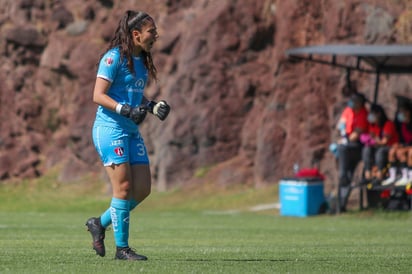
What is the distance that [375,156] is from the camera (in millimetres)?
27047

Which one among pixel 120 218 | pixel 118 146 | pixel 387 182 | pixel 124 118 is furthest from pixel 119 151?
pixel 387 182

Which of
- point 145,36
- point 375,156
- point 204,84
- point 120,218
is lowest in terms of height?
point 120,218

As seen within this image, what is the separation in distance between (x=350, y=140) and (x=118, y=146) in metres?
16.6

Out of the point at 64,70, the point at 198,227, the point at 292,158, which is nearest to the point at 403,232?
the point at 198,227

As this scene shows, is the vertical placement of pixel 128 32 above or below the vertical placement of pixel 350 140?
above

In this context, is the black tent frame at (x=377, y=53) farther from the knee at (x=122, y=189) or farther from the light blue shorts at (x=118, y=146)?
the knee at (x=122, y=189)

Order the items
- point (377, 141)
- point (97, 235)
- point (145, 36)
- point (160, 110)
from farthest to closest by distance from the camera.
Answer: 1. point (377, 141)
2. point (97, 235)
3. point (145, 36)
4. point (160, 110)

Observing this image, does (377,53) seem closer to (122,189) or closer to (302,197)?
(302,197)

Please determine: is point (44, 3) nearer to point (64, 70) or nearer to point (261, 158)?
point (64, 70)

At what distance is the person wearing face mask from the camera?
90.6ft

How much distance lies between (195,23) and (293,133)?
6483mm

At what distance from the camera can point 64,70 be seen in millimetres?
48812

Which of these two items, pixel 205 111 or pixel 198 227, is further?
pixel 205 111

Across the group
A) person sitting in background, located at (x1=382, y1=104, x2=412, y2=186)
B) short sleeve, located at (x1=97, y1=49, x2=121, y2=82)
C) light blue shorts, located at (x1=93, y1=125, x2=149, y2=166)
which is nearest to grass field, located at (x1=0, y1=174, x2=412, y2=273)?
person sitting in background, located at (x1=382, y1=104, x2=412, y2=186)
